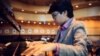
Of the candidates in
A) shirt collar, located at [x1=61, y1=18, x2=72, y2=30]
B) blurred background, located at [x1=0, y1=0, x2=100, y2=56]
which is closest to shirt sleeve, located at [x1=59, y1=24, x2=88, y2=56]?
shirt collar, located at [x1=61, y1=18, x2=72, y2=30]

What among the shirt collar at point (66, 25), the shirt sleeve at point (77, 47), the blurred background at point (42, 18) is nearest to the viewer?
the shirt sleeve at point (77, 47)

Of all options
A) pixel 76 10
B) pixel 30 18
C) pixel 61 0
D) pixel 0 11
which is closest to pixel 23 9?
pixel 30 18

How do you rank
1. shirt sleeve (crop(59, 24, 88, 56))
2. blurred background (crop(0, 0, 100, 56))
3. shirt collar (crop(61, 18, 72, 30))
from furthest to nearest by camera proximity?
blurred background (crop(0, 0, 100, 56)), shirt collar (crop(61, 18, 72, 30)), shirt sleeve (crop(59, 24, 88, 56))

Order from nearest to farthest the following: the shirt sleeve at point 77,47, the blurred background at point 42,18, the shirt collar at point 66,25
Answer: the shirt sleeve at point 77,47
the shirt collar at point 66,25
the blurred background at point 42,18

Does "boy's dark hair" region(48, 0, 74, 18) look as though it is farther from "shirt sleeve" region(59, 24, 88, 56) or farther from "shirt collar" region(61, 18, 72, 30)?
"shirt sleeve" region(59, 24, 88, 56)

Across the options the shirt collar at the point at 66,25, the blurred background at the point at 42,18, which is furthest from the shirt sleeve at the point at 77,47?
the blurred background at the point at 42,18

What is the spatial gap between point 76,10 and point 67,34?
8.31m

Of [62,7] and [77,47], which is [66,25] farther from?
[77,47]

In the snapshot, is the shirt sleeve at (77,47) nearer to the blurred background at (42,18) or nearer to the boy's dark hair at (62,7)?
the boy's dark hair at (62,7)

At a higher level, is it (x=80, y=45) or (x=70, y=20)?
(x=70, y=20)

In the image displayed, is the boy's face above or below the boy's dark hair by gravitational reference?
below

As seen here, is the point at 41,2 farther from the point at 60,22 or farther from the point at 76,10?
the point at 60,22

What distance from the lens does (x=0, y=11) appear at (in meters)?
2.68

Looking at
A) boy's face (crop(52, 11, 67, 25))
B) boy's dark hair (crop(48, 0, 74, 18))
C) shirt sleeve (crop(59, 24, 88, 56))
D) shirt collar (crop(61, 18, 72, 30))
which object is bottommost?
shirt sleeve (crop(59, 24, 88, 56))
